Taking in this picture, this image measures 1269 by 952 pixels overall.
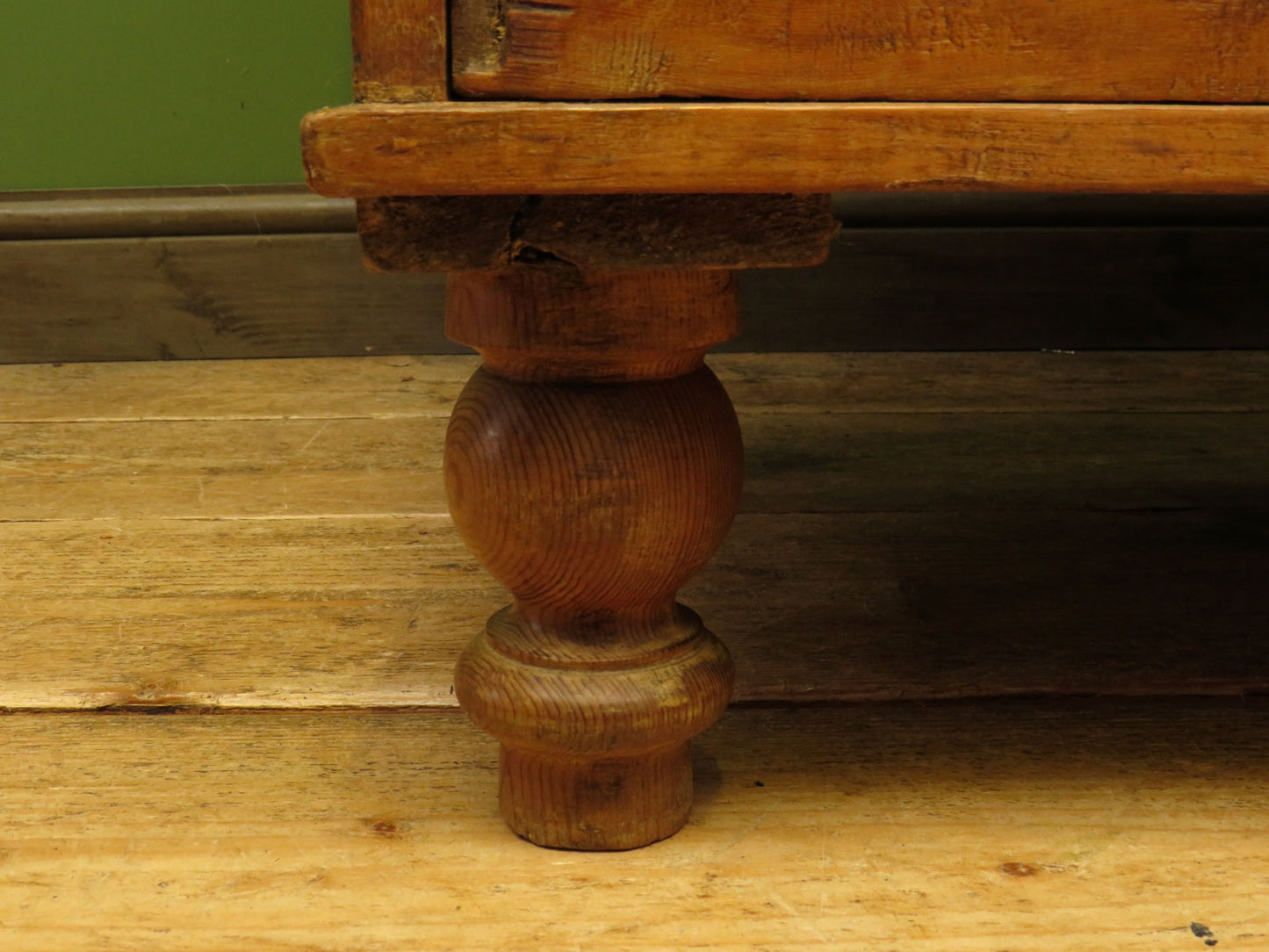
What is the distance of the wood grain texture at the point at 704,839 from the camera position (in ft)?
1.96

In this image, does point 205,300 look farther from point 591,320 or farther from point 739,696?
point 591,320

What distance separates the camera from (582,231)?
56cm

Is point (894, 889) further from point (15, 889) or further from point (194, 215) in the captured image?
point (194, 215)

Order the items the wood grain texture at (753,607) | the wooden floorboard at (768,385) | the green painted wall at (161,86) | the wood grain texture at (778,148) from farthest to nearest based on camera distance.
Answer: the green painted wall at (161,86)
the wooden floorboard at (768,385)
the wood grain texture at (753,607)
the wood grain texture at (778,148)

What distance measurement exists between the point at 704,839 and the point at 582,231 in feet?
0.93

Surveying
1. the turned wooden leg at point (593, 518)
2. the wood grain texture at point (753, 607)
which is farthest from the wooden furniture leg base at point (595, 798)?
the wood grain texture at point (753, 607)

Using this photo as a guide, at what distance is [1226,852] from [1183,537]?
19.2 inches

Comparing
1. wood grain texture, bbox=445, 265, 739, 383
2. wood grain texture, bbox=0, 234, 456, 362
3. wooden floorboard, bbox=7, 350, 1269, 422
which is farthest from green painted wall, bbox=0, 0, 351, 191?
wood grain texture, bbox=445, 265, 739, 383

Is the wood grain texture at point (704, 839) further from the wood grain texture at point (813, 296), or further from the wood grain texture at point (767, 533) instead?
the wood grain texture at point (813, 296)

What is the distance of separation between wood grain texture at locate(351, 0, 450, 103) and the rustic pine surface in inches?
12.8

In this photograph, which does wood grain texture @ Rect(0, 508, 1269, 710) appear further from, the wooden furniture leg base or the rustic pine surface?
the wooden furniture leg base

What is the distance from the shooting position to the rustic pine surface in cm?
61

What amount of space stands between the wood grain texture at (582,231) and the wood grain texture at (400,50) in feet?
0.14

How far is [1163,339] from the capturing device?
170cm
